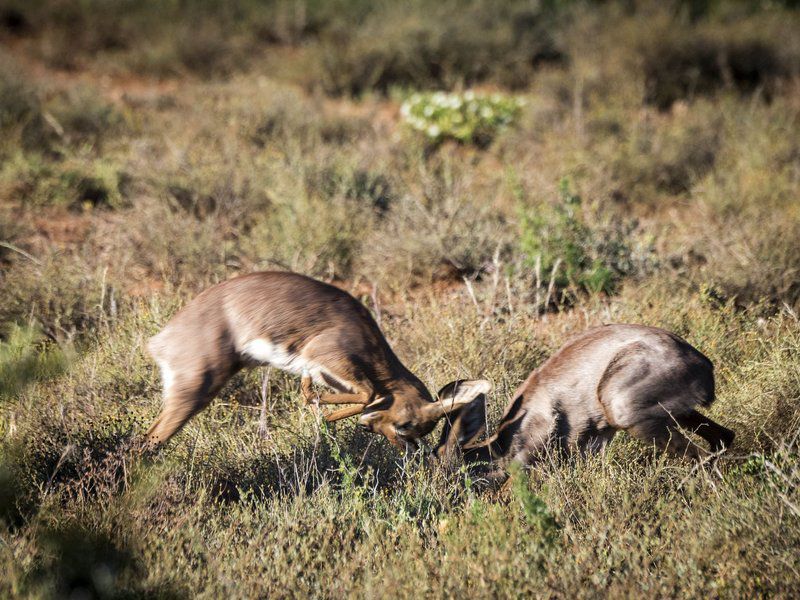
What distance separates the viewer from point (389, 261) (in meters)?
7.40

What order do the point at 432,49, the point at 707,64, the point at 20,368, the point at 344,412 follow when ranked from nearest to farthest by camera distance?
1. the point at 20,368
2. the point at 344,412
3. the point at 707,64
4. the point at 432,49

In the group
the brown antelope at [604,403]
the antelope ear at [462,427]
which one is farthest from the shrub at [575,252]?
the antelope ear at [462,427]

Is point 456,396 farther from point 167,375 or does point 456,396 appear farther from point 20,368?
point 20,368

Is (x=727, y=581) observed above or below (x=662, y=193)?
above

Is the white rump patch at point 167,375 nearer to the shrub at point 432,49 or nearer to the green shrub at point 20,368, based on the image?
the green shrub at point 20,368

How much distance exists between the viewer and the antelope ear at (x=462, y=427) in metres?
4.31

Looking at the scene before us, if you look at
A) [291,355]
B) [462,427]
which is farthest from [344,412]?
[462,427]

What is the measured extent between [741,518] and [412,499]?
1.66 m

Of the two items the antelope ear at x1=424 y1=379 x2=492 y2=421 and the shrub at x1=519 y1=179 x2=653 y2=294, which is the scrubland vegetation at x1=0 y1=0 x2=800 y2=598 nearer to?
the shrub at x1=519 y1=179 x2=653 y2=294

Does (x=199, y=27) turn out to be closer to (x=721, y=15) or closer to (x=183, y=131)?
(x=183, y=131)

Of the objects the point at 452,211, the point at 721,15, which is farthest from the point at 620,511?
the point at 721,15

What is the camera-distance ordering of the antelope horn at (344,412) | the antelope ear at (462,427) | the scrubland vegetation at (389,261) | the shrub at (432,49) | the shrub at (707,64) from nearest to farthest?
the scrubland vegetation at (389,261) < the antelope horn at (344,412) < the antelope ear at (462,427) < the shrub at (707,64) < the shrub at (432,49)

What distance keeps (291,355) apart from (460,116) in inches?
288

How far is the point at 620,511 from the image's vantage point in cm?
390
